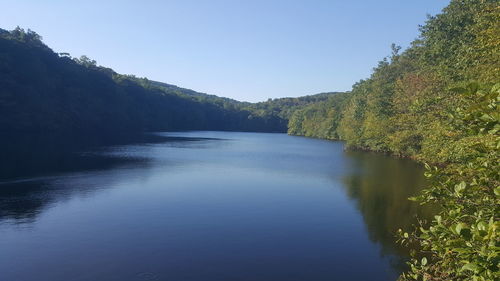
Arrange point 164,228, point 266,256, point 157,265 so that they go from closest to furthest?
point 157,265 < point 266,256 < point 164,228

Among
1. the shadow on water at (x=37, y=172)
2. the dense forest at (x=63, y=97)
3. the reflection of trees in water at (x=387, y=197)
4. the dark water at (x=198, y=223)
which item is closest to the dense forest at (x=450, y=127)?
the reflection of trees in water at (x=387, y=197)

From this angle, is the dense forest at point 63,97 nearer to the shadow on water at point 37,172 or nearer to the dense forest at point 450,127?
the shadow on water at point 37,172

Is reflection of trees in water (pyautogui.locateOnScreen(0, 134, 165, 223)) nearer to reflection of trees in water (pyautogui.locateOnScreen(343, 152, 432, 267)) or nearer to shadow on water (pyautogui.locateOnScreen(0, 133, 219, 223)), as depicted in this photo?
shadow on water (pyautogui.locateOnScreen(0, 133, 219, 223))

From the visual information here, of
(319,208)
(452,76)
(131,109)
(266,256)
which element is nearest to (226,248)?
(266,256)

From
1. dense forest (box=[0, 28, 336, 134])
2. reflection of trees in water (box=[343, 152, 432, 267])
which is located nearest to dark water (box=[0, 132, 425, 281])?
reflection of trees in water (box=[343, 152, 432, 267])

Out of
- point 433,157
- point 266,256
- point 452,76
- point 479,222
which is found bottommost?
point 266,256

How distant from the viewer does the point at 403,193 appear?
3031cm

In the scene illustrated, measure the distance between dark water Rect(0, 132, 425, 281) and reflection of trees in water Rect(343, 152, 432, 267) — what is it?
8 centimetres

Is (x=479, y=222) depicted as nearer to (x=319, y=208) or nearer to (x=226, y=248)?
(x=226, y=248)

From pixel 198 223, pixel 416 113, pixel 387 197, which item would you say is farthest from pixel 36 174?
pixel 416 113

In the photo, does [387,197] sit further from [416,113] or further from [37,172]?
[37,172]

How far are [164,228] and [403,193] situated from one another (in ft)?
64.0

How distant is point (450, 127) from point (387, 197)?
25055 millimetres

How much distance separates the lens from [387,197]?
1146 inches
